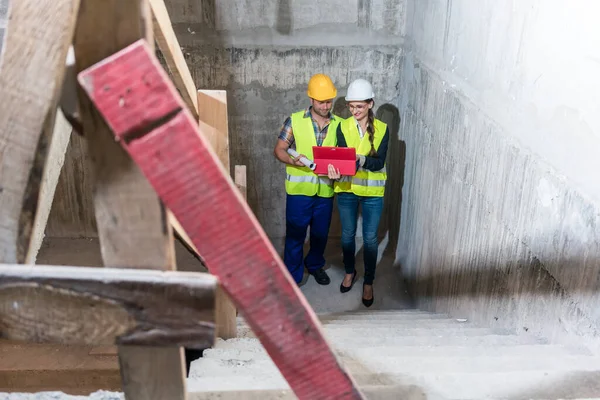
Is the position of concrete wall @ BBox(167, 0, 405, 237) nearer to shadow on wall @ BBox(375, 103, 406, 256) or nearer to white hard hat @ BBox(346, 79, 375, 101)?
shadow on wall @ BBox(375, 103, 406, 256)

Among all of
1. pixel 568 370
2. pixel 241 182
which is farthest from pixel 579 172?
pixel 241 182

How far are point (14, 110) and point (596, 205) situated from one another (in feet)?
7.93

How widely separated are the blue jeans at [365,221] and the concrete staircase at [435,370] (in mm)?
2374

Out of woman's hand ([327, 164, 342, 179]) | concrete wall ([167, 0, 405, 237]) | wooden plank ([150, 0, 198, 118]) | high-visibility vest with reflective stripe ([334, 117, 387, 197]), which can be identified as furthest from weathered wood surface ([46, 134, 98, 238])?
wooden plank ([150, 0, 198, 118])

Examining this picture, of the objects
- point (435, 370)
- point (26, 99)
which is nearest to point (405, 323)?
point (435, 370)

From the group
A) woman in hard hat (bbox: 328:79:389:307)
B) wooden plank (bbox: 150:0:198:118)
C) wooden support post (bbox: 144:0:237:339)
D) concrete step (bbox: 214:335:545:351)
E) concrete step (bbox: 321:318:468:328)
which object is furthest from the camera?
woman in hard hat (bbox: 328:79:389:307)

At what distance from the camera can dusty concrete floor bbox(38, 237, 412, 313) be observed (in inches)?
245

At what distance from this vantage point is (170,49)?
1892mm

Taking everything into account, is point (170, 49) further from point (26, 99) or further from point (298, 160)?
point (298, 160)

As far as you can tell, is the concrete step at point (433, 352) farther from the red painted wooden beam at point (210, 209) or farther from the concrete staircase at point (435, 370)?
the red painted wooden beam at point (210, 209)

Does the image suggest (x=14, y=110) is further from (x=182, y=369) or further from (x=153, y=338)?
(x=182, y=369)

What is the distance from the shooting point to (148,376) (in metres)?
1.52

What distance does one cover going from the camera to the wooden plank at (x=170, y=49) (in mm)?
1673

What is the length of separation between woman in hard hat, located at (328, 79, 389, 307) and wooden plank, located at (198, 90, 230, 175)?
2.51m
